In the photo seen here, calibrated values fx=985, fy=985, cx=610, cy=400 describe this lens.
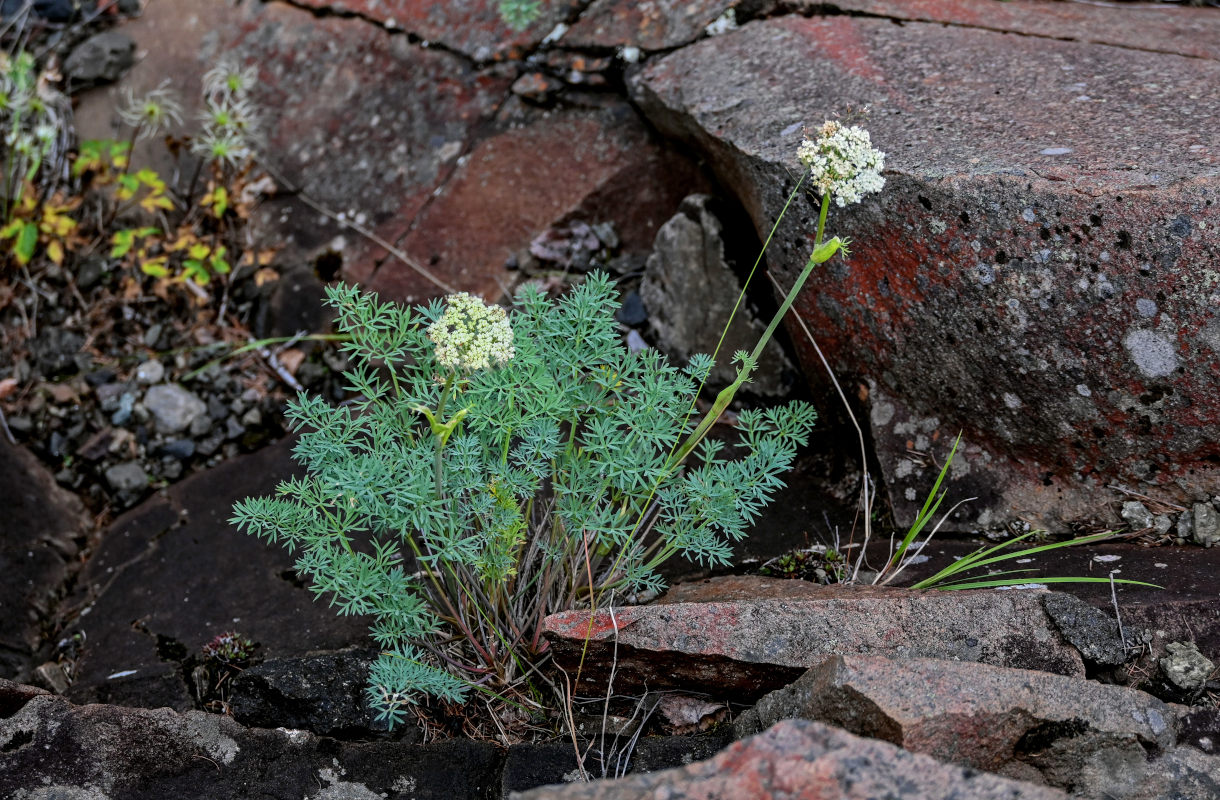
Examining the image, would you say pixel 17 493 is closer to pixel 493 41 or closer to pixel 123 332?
pixel 123 332

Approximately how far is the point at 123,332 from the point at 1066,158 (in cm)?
372

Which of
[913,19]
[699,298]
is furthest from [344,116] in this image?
[913,19]

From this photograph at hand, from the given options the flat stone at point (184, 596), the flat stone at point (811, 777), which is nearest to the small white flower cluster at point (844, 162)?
the flat stone at point (811, 777)

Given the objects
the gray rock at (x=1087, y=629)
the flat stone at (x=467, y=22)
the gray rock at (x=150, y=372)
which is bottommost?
the gray rock at (x=150, y=372)

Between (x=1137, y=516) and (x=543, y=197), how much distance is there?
2.41 metres

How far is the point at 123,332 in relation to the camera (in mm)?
4262

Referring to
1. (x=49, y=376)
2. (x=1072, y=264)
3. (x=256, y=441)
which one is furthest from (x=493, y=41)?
(x=1072, y=264)

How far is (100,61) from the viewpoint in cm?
489

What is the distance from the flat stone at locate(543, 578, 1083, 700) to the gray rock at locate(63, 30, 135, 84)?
160 inches

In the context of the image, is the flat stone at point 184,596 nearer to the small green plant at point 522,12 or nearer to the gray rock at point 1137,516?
the small green plant at point 522,12

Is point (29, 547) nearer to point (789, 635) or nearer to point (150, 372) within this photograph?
point (150, 372)

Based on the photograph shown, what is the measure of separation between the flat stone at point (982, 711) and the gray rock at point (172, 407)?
286 cm

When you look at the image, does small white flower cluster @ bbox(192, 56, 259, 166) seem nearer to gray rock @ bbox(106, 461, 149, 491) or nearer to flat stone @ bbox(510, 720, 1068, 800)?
gray rock @ bbox(106, 461, 149, 491)

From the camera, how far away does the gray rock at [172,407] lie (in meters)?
3.89
